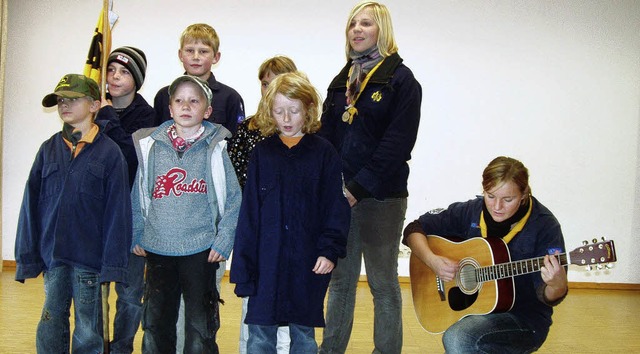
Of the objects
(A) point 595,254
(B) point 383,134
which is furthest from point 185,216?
(A) point 595,254

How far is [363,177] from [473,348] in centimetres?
81

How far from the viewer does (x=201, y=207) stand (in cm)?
279

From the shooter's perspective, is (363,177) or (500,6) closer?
(363,177)

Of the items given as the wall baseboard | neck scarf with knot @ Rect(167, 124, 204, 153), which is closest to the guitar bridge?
neck scarf with knot @ Rect(167, 124, 204, 153)

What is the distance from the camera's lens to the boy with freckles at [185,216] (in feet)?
8.92

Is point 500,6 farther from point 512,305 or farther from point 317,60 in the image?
point 512,305

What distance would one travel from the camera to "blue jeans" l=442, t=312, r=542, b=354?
8.59ft

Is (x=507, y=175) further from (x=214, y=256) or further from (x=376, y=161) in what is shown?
(x=214, y=256)

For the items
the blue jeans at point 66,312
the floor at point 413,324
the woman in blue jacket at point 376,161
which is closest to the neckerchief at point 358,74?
the woman in blue jacket at point 376,161

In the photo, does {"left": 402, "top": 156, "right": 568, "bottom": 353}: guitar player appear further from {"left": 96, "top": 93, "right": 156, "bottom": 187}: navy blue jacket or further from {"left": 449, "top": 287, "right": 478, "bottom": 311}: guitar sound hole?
{"left": 96, "top": 93, "right": 156, "bottom": 187}: navy blue jacket

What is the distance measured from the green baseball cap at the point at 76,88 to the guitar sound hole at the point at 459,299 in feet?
5.74

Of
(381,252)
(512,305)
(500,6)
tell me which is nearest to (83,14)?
(500,6)

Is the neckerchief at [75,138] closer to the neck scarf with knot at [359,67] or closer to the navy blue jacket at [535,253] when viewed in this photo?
the neck scarf with knot at [359,67]

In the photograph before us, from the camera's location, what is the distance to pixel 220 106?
3.32 metres
